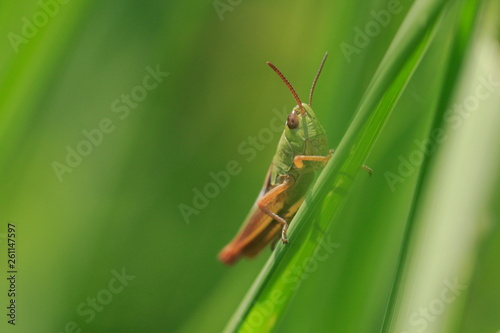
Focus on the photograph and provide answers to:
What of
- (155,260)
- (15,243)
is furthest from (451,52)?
(15,243)

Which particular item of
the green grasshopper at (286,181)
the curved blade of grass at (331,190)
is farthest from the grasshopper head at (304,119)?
the curved blade of grass at (331,190)

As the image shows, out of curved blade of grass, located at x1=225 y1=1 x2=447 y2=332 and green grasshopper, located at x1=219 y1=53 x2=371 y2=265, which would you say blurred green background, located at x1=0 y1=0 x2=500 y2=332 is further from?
curved blade of grass, located at x1=225 y1=1 x2=447 y2=332

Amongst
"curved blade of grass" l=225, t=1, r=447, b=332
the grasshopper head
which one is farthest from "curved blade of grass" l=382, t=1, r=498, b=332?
the grasshopper head

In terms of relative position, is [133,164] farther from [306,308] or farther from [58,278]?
[306,308]

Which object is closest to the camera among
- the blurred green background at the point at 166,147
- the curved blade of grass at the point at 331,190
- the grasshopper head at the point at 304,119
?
the curved blade of grass at the point at 331,190

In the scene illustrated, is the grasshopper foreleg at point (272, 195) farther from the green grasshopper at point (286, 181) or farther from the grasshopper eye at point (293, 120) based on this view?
the grasshopper eye at point (293, 120)

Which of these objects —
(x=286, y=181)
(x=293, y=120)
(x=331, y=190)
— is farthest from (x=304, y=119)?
(x=331, y=190)
